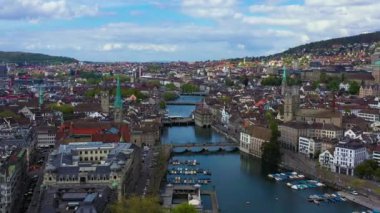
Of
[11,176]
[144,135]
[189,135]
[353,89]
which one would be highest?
[353,89]

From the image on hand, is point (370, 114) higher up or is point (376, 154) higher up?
point (370, 114)

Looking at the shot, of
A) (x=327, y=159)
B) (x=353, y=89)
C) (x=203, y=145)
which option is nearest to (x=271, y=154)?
(x=327, y=159)

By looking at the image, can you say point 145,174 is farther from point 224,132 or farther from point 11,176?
point 224,132

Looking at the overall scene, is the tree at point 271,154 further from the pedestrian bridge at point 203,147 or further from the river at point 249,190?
the pedestrian bridge at point 203,147

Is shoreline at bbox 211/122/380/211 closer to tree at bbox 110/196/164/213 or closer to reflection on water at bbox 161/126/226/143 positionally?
tree at bbox 110/196/164/213

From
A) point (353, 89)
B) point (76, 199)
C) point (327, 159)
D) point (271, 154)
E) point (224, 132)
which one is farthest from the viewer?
point (353, 89)

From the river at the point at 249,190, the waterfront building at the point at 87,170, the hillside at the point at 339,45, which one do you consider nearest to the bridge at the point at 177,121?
the river at the point at 249,190
